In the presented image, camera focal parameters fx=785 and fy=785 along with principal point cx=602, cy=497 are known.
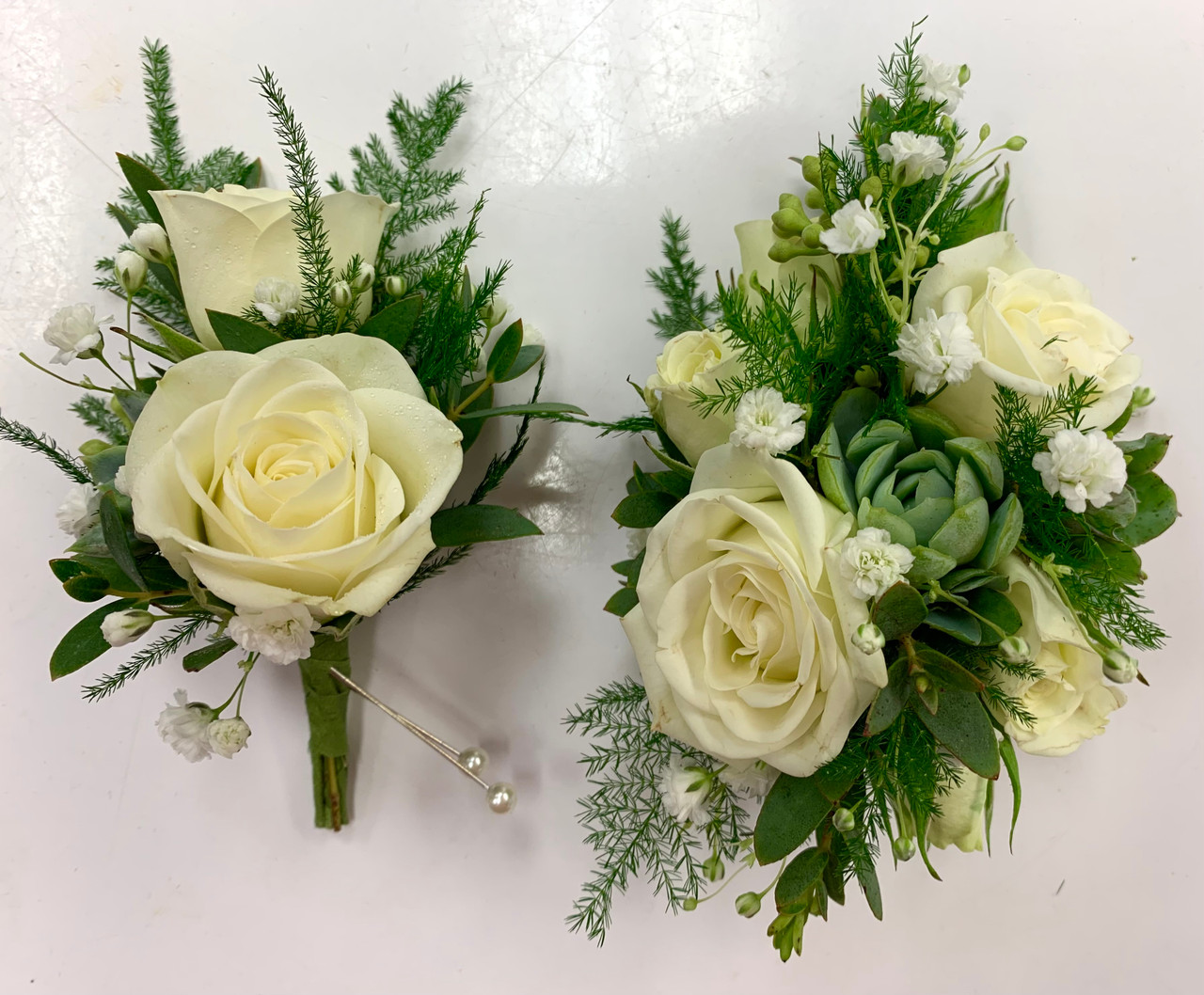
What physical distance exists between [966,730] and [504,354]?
0.56 m

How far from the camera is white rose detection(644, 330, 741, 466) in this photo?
0.73 metres

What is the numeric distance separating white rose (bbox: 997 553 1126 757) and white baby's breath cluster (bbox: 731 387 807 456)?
0.23 meters

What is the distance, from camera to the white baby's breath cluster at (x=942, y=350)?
63 centimetres

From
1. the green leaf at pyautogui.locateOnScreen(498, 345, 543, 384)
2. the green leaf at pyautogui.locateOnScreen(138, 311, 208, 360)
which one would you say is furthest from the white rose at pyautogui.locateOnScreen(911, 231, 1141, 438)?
the green leaf at pyautogui.locateOnScreen(138, 311, 208, 360)

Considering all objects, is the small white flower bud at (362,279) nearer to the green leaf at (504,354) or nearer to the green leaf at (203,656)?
the green leaf at (504,354)

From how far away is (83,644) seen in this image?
0.74 meters

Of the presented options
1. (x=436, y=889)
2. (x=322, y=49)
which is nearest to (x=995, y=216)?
(x=322, y=49)

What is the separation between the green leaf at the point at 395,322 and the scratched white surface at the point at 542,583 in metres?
0.22

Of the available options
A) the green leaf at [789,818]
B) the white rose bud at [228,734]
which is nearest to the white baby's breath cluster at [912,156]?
the green leaf at [789,818]

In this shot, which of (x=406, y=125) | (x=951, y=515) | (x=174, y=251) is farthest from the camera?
(x=406, y=125)

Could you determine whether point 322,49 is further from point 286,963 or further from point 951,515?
point 286,963

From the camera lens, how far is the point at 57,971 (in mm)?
979

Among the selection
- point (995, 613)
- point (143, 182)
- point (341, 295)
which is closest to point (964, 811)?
point (995, 613)

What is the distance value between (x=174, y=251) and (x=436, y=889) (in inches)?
31.0
